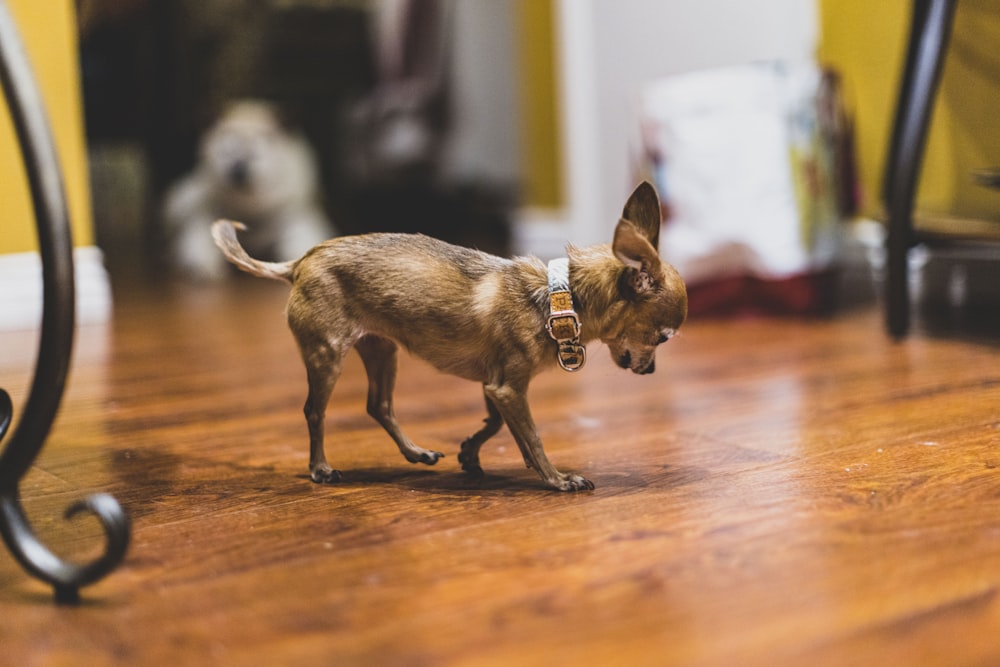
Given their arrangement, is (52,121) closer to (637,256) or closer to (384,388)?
(384,388)

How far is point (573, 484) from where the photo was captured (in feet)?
4.02

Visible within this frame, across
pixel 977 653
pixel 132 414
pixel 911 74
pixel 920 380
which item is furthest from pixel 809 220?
pixel 977 653

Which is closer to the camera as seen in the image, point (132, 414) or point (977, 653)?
point (977, 653)

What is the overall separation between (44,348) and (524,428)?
0.52 m

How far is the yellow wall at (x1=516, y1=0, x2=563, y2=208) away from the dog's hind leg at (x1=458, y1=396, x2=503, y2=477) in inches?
116

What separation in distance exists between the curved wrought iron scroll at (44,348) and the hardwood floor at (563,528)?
0.04 metres

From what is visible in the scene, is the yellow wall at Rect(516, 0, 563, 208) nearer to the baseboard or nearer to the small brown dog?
the baseboard

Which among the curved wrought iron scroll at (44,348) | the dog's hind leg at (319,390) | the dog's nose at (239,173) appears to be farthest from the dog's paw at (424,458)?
the dog's nose at (239,173)

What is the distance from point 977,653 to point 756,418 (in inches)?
32.7

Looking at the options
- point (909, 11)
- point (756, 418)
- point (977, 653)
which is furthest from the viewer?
point (909, 11)

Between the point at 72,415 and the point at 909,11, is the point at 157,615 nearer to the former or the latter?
the point at 72,415

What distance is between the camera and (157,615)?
2.95ft

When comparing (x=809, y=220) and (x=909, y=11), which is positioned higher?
(x=909, y=11)

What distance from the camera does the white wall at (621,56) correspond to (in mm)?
3035
